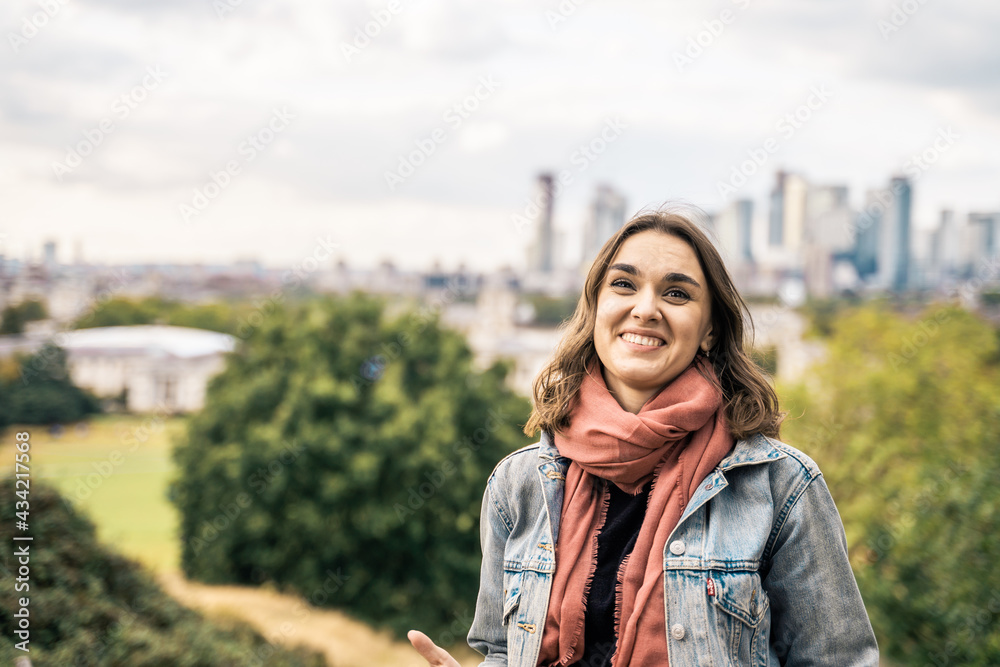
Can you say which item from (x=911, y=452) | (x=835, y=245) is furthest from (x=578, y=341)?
(x=835, y=245)

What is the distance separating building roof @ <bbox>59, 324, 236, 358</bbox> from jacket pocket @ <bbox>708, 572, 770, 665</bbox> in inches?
1177

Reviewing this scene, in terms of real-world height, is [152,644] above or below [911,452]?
above

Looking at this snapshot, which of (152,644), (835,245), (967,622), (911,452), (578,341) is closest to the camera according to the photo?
(578,341)

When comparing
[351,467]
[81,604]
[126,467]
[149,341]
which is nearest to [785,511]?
[81,604]

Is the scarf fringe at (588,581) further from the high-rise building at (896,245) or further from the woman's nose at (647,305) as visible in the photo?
→ the high-rise building at (896,245)

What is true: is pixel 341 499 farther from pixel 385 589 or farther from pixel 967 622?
pixel 967 622

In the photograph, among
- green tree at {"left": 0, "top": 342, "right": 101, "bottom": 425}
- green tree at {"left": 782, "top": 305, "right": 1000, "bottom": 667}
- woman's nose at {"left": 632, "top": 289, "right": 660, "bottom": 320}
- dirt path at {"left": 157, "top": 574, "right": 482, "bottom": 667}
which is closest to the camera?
woman's nose at {"left": 632, "top": 289, "right": 660, "bottom": 320}

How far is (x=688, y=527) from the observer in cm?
181

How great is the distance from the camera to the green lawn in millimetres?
22266

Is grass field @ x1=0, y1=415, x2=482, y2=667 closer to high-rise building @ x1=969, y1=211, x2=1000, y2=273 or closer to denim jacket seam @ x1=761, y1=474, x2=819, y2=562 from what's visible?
denim jacket seam @ x1=761, y1=474, x2=819, y2=562

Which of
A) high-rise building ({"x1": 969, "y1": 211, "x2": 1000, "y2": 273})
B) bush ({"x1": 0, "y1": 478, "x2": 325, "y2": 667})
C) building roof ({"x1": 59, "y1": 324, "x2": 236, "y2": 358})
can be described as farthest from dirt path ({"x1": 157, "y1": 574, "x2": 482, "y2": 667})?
high-rise building ({"x1": 969, "y1": 211, "x2": 1000, "y2": 273})

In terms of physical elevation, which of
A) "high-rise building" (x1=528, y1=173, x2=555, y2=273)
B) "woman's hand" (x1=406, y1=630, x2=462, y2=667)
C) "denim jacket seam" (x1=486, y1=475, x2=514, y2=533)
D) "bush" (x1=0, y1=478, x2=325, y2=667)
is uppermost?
"high-rise building" (x1=528, y1=173, x2=555, y2=273)

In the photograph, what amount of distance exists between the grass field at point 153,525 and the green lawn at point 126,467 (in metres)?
0.04

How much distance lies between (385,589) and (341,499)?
2.63 metres
